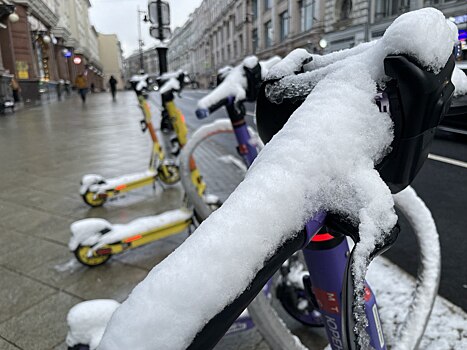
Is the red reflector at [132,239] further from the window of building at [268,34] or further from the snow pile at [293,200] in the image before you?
the window of building at [268,34]

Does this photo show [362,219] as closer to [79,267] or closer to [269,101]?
[269,101]

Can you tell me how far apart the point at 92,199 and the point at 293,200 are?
13.1 feet

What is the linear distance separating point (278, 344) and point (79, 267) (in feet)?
6.39

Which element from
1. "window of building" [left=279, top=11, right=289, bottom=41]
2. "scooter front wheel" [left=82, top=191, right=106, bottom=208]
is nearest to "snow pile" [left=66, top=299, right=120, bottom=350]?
"scooter front wheel" [left=82, top=191, right=106, bottom=208]

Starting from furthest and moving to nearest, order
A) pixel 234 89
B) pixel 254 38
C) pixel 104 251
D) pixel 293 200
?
1. pixel 254 38
2. pixel 104 251
3. pixel 234 89
4. pixel 293 200

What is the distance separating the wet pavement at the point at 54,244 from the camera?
220cm

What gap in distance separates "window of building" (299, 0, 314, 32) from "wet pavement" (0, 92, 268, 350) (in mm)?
23248

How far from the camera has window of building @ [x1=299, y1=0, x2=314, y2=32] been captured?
88.6 feet

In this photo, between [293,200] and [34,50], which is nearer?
[293,200]

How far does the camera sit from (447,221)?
353cm


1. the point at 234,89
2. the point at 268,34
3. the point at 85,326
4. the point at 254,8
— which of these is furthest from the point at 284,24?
the point at 85,326

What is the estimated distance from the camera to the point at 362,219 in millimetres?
527

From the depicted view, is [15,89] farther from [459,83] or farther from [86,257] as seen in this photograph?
[459,83]

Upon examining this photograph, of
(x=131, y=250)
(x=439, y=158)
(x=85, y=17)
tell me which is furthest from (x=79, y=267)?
(x=85, y=17)
